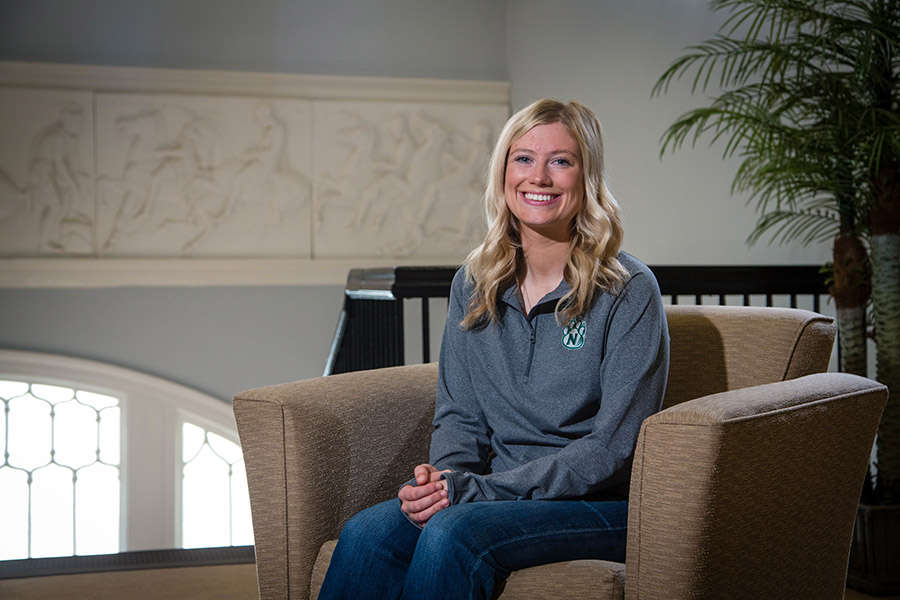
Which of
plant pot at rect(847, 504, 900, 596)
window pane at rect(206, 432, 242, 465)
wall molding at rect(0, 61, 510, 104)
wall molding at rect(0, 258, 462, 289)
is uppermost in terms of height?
wall molding at rect(0, 61, 510, 104)

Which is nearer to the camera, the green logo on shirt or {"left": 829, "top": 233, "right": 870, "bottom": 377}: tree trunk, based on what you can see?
the green logo on shirt

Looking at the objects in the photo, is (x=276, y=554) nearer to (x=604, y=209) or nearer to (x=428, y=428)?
(x=428, y=428)

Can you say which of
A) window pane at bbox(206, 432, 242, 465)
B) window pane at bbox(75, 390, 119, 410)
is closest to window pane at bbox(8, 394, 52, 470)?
window pane at bbox(75, 390, 119, 410)

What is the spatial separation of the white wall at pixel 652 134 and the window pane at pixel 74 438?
3.53 m

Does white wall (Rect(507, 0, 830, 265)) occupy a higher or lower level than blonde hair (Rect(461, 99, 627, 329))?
higher

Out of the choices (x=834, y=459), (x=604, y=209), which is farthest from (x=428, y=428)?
(x=834, y=459)

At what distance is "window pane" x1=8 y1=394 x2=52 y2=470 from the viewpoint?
17.7 ft

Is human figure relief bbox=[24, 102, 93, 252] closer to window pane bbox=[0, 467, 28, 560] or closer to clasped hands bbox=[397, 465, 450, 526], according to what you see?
window pane bbox=[0, 467, 28, 560]

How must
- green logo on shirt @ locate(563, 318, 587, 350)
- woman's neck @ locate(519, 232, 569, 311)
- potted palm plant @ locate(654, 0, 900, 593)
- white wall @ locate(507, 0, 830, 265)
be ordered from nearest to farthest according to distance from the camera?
green logo on shirt @ locate(563, 318, 587, 350) < woman's neck @ locate(519, 232, 569, 311) < potted palm plant @ locate(654, 0, 900, 593) < white wall @ locate(507, 0, 830, 265)

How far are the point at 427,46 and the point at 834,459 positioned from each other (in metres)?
4.86

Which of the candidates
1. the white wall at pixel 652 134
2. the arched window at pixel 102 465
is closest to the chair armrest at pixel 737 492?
the white wall at pixel 652 134

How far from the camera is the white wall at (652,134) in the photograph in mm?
3268

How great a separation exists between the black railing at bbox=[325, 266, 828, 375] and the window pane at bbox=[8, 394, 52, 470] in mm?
3487

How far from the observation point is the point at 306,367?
5562mm
